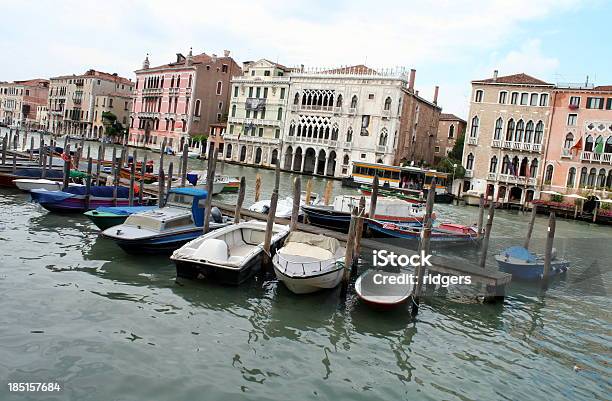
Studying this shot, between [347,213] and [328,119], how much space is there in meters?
28.7

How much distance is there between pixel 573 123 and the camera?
33625 mm

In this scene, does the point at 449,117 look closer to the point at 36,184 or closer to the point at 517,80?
the point at 517,80

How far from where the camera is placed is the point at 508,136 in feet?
118

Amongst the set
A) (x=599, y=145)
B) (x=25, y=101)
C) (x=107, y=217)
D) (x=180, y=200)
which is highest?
(x=25, y=101)

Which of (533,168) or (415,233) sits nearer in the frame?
(415,233)

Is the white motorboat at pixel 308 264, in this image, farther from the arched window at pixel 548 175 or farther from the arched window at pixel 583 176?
the arched window at pixel 548 175

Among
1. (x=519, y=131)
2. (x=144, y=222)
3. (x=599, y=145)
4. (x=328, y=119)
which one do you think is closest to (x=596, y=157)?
(x=599, y=145)

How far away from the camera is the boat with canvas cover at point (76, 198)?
14516mm

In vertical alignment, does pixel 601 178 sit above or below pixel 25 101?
below

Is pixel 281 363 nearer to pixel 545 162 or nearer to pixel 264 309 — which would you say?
pixel 264 309

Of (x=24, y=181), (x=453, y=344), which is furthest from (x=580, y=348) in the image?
(x=24, y=181)

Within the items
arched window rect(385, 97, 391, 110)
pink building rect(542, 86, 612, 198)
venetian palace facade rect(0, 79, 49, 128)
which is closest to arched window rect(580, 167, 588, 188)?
pink building rect(542, 86, 612, 198)

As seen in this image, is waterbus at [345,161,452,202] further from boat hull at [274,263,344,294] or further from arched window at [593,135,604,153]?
boat hull at [274,263,344,294]

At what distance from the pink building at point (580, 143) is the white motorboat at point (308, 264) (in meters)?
26.7
